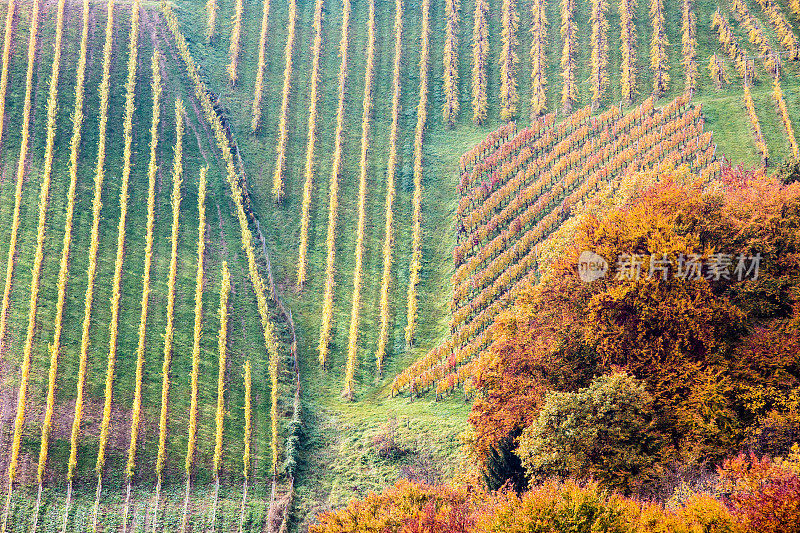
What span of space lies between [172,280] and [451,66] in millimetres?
27369

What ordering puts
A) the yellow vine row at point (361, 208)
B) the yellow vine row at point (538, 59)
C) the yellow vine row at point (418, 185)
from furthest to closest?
the yellow vine row at point (538, 59) < the yellow vine row at point (418, 185) < the yellow vine row at point (361, 208)

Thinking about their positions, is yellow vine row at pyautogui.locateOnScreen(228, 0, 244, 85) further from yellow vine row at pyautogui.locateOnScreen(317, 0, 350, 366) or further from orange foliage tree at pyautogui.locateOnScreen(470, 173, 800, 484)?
orange foliage tree at pyautogui.locateOnScreen(470, 173, 800, 484)

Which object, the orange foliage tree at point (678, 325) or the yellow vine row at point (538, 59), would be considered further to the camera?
the yellow vine row at point (538, 59)

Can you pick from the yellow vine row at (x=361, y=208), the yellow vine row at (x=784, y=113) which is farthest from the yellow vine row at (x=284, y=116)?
the yellow vine row at (x=784, y=113)

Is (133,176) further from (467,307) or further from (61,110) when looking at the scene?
(467,307)

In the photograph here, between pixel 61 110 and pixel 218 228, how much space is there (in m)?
14.5

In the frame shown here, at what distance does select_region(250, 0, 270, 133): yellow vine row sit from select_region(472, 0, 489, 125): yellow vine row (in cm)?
1547

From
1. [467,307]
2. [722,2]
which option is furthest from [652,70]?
[467,307]

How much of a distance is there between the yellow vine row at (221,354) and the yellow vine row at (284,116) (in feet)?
24.6

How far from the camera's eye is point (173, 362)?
33469mm

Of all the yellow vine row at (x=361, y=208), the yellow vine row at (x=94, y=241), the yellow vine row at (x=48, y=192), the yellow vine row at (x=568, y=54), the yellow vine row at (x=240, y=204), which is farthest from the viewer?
the yellow vine row at (x=568, y=54)

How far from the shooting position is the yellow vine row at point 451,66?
49375 millimetres

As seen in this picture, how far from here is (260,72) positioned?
51094 mm

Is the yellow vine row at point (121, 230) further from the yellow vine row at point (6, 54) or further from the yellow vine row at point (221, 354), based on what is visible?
the yellow vine row at point (6, 54)
